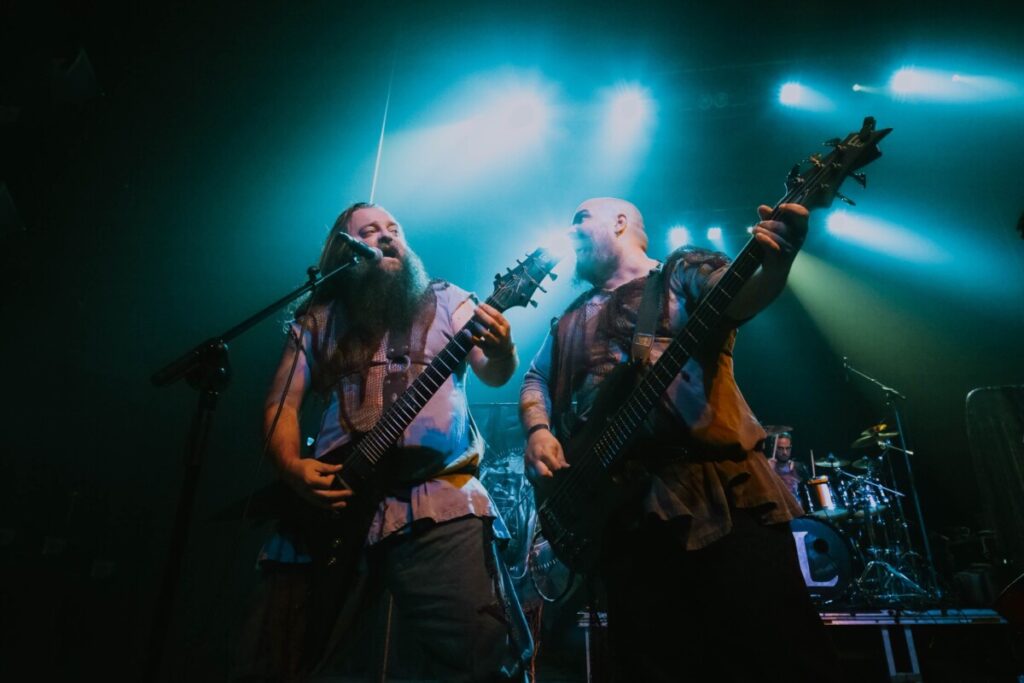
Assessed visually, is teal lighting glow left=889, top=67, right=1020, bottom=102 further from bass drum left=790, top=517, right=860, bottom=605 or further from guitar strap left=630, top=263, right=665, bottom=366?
guitar strap left=630, top=263, right=665, bottom=366

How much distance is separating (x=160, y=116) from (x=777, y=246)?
17.7 ft

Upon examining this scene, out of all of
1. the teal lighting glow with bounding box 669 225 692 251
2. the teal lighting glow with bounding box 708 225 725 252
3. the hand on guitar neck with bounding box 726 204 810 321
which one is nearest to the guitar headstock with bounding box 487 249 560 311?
the hand on guitar neck with bounding box 726 204 810 321

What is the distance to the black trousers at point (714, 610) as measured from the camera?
160cm

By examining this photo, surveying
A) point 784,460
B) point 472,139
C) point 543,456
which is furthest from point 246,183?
point 784,460

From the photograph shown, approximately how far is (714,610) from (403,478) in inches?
47.3

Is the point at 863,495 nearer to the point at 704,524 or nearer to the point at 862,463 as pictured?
the point at 862,463

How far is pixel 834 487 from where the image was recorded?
321 inches

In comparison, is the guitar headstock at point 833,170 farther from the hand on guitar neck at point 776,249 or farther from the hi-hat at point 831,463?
A: the hi-hat at point 831,463

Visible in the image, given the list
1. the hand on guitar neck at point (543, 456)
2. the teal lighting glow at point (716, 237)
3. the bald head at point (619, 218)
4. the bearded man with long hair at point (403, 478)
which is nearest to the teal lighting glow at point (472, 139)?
the teal lighting glow at point (716, 237)

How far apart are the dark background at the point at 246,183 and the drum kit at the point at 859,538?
10.5 ft

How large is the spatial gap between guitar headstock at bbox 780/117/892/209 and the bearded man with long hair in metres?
1.32

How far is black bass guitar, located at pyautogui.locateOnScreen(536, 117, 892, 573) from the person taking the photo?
2037 millimetres

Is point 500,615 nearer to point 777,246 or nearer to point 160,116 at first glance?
point 777,246

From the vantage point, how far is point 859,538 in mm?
7957
